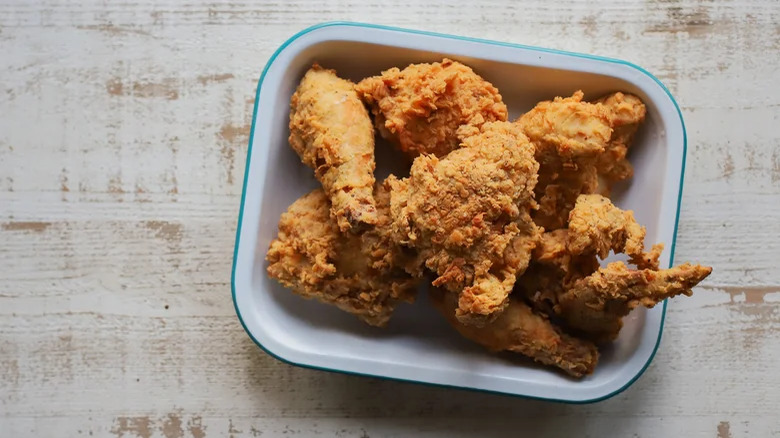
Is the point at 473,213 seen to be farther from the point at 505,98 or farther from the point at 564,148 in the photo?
the point at 505,98

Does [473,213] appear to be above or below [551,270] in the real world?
above

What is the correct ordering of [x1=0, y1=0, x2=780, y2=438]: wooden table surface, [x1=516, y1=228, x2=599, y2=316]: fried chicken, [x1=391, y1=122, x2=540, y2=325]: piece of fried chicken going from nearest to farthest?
[x1=391, y1=122, x2=540, y2=325]: piece of fried chicken
[x1=516, y1=228, x2=599, y2=316]: fried chicken
[x1=0, y1=0, x2=780, y2=438]: wooden table surface

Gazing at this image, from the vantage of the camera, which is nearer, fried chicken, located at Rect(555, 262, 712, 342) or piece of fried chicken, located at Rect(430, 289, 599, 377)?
fried chicken, located at Rect(555, 262, 712, 342)

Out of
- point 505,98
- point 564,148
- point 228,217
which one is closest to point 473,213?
point 564,148

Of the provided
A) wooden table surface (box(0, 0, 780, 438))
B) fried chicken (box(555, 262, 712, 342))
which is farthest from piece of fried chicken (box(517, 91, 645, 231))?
wooden table surface (box(0, 0, 780, 438))

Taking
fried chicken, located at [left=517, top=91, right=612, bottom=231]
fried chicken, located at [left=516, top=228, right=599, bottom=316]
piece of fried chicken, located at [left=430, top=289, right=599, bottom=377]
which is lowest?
piece of fried chicken, located at [left=430, top=289, right=599, bottom=377]

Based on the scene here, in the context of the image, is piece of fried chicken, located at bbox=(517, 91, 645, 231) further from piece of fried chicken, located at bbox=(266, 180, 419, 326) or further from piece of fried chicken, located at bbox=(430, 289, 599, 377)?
piece of fried chicken, located at bbox=(266, 180, 419, 326)

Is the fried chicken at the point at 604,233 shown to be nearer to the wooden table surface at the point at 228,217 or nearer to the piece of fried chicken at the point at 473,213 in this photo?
the piece of fried chicken at the point at 473,213
